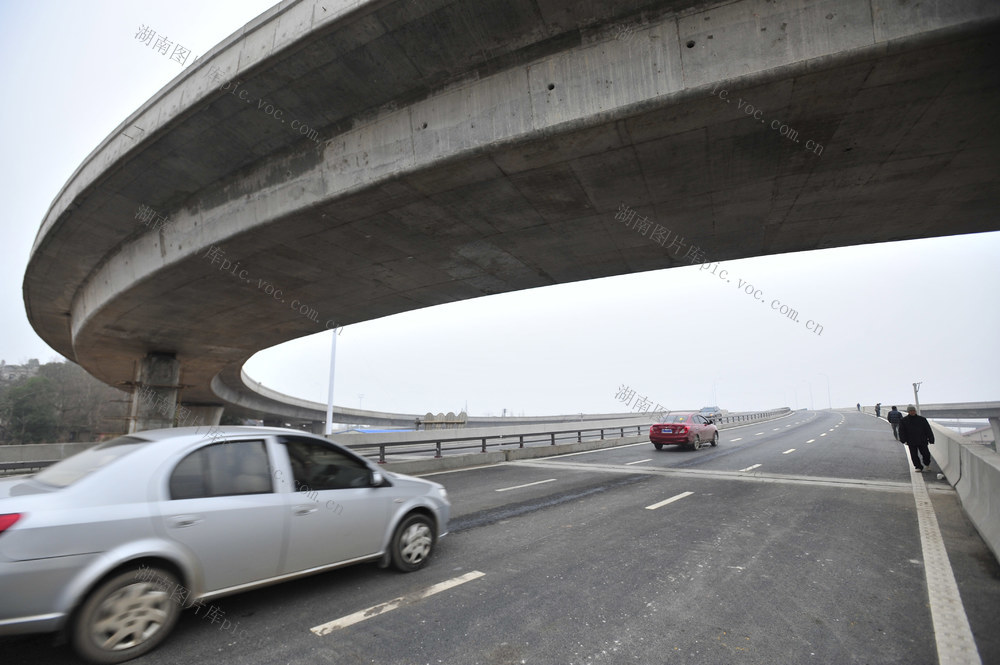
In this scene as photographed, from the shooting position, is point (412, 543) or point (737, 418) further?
point (737, 418)

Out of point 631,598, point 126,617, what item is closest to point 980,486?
point 631,598

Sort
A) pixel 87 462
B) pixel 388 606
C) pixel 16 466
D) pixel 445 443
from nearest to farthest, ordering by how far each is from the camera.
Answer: pixel 87 462 < pixel 388 606 < pixel 16 466 < pixel 445 443

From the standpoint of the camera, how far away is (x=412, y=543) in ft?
16.9

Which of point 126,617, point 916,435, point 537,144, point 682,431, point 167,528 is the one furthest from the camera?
point 682,431

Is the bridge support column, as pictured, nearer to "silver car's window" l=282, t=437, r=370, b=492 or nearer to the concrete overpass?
the concrete overpass

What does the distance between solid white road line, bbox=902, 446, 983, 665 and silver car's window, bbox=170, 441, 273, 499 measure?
18.0 feet

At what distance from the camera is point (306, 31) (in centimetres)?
657

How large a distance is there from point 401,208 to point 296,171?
2.10 meters

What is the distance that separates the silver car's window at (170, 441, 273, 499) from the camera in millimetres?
3686

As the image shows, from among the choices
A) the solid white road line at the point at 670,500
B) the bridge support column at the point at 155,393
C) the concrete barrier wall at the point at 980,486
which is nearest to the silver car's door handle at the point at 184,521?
the solid white road line at the point at 670,500

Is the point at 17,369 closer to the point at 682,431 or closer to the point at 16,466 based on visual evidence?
the point at 16,466

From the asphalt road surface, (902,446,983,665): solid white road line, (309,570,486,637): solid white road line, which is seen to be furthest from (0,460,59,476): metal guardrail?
(902,446,983,665): solid white road line

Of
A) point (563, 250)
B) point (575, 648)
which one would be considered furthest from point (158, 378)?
point (575, 648)

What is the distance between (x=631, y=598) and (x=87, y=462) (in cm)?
488
